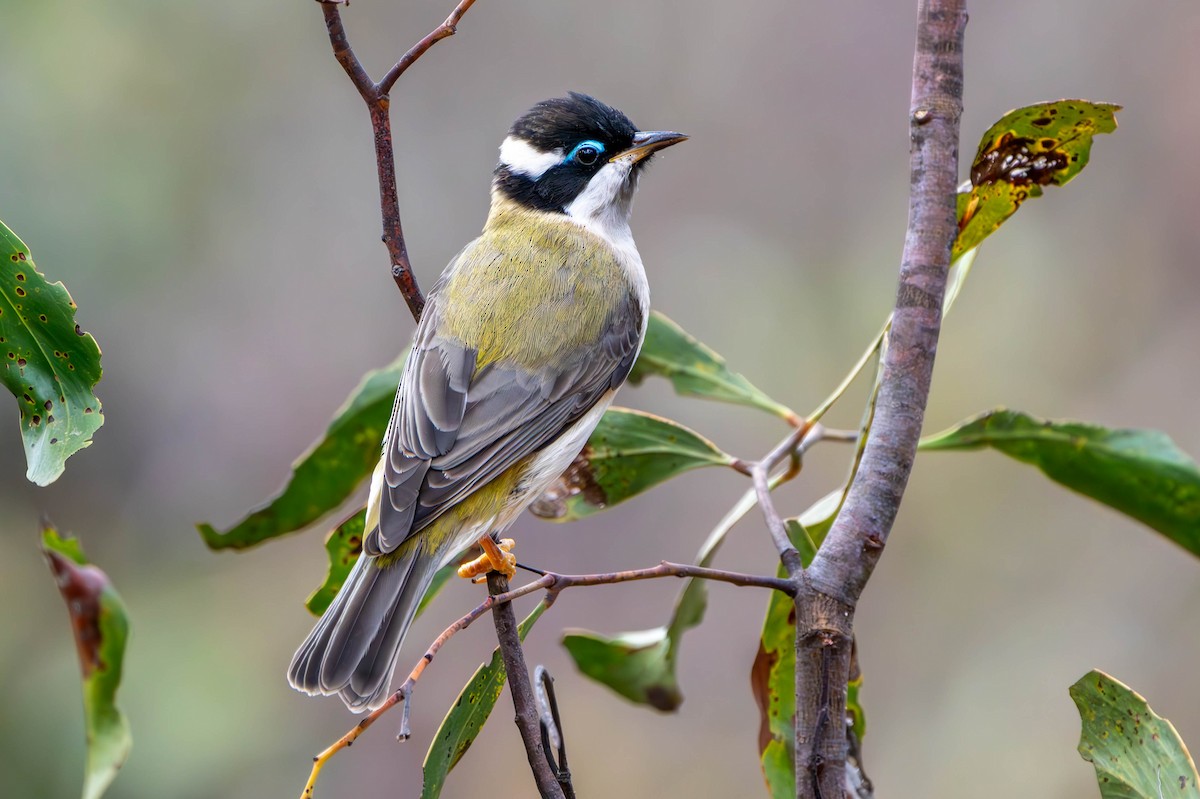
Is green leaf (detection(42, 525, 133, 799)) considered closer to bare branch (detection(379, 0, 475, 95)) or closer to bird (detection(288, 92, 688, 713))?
bare branch (detection(379, 0, 475, 95))

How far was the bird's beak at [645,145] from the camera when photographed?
3.74 meters

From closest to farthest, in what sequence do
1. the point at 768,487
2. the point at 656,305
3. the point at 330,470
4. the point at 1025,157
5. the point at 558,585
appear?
the point at 558,585 < the point at 1025,157 < the point at 768,487 < the point at 330,470 < the point at 656,305

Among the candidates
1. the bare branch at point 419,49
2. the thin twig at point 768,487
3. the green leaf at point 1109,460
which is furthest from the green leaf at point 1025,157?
the bare branch at point 419,49

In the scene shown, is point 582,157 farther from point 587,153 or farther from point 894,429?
point 894,429

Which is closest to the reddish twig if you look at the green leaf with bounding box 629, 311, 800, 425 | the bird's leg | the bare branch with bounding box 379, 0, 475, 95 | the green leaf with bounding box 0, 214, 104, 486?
the bare branch with bounding box 379, 0, 475, 95

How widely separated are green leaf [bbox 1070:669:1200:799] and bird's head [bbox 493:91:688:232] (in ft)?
7.71

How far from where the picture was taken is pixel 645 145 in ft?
12.4

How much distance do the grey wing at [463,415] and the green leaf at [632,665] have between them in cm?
49

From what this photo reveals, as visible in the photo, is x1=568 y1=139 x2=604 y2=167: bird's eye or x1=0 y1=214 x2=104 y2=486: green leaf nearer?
x1=0 y1=214 x2=104 y2=486: green leaf

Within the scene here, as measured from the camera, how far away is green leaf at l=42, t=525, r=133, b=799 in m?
1.47

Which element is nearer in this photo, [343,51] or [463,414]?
[343,51]

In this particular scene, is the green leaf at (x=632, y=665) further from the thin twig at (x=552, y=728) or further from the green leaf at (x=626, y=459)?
the thin twig at (x=552, y=728)

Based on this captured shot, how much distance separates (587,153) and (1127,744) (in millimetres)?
2594

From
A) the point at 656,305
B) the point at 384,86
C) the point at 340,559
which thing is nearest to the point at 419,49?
the point at 384,86
